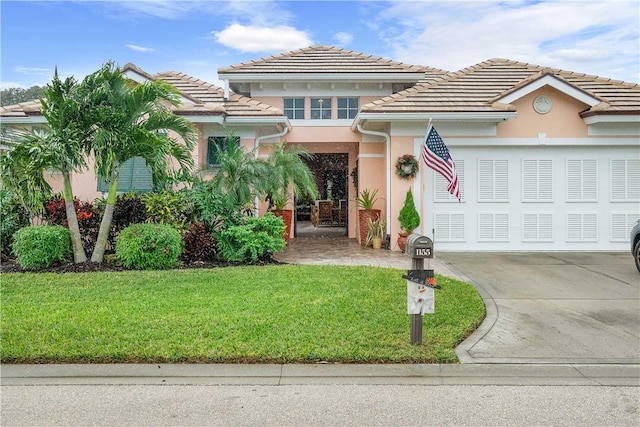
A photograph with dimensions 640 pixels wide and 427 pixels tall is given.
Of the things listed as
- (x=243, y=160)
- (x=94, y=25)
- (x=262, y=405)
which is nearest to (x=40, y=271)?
(x=243, y=160)

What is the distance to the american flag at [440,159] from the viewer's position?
872 cm

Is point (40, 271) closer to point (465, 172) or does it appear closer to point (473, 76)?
point (465, 172)

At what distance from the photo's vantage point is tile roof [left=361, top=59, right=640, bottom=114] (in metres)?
11.3

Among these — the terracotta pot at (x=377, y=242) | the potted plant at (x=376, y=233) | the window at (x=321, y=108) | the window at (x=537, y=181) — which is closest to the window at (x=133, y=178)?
the window at (x=321, y=108)

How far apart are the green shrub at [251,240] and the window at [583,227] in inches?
289

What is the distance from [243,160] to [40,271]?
14.1 ft

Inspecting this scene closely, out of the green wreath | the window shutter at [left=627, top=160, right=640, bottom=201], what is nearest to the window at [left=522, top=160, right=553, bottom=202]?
the window shutter at [left=627, top=160, right=640, bottom=201]

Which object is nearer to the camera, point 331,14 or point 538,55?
point 331,14

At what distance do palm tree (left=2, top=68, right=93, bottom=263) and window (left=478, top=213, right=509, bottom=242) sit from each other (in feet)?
29.3

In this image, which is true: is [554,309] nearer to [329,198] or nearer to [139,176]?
[139,176]

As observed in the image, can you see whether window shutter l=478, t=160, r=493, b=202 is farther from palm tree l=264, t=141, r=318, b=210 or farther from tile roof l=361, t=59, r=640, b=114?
palm tree l=264, t=141, r=318, b=210

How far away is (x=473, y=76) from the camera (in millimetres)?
13227

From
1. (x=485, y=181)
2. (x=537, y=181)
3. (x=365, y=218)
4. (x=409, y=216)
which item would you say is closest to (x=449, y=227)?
(x=409, y=216)

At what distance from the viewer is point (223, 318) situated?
568cm
